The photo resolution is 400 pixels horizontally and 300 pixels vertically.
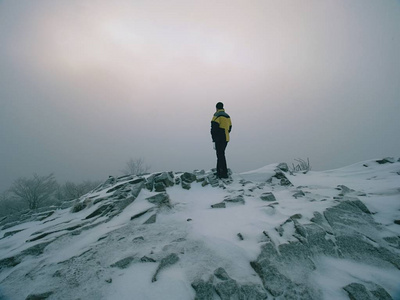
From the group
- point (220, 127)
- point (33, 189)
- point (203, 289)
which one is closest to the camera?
point (203, 289)

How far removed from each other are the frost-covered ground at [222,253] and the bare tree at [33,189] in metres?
27.7

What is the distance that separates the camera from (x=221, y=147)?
7.00 metres

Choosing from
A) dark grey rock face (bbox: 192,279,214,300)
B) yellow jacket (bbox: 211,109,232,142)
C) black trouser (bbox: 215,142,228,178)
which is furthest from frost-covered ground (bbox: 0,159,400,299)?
yellow jacket (bbox: 211,109,232,142)

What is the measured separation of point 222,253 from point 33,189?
3276 centimetres

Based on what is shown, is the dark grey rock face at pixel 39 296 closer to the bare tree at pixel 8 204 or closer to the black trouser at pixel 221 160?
the black trouser at pixel 221 160

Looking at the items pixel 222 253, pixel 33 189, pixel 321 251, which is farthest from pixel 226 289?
pixel 33 189

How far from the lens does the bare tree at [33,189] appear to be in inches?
932

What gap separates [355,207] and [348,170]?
16.4 ft

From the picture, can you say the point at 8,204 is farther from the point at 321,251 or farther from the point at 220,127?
the point at 321,251

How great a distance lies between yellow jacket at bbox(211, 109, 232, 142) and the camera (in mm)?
6984

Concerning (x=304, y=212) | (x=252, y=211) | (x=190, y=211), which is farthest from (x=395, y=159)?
(x=190, y=211)

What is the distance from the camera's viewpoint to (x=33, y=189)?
953 inches

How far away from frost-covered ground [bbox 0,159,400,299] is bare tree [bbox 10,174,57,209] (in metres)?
27.7

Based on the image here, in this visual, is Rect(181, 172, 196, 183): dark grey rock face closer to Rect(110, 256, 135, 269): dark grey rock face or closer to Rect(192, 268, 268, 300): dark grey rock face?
Rect(110, 256, 135, 269): dark grey rock face
